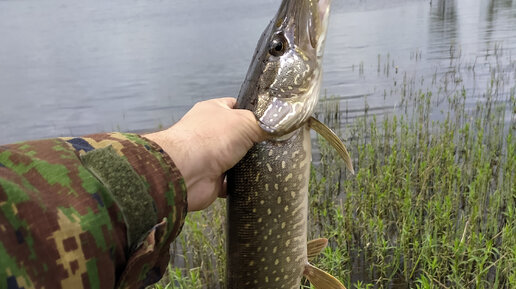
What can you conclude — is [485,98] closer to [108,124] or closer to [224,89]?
[224,89]

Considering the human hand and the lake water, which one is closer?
the human hand

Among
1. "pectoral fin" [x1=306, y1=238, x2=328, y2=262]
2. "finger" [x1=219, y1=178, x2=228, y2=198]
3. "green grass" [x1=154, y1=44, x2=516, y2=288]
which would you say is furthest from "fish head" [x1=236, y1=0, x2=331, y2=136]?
"green grass" [x1=154, y1=44, x2=516, y2=288]

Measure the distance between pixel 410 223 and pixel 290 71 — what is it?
186 cm

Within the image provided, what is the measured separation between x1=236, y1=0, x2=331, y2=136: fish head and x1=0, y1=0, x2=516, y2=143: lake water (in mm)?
4809

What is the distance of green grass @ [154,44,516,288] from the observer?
2896 mm

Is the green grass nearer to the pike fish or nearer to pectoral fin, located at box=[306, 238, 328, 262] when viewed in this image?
pectoral fin, located at box=[306, 238, 328, 262]

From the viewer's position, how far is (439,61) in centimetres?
938

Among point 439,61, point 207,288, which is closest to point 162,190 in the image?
point 207,288

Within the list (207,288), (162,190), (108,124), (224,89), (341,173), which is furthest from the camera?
(224,89)

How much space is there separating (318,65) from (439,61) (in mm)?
8493

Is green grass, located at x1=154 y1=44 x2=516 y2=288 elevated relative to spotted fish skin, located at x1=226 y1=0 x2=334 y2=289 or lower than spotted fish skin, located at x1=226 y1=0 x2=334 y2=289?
lower

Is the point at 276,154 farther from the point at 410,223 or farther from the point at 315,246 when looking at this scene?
the point at 410,223

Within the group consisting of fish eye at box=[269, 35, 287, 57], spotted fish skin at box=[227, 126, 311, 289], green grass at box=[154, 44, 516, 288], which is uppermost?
fish eye at box=[269, 35, 287, 57]

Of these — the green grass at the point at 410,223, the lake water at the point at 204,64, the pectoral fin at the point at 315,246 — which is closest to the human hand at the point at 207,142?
the pectoral fin at the point at 315,246
